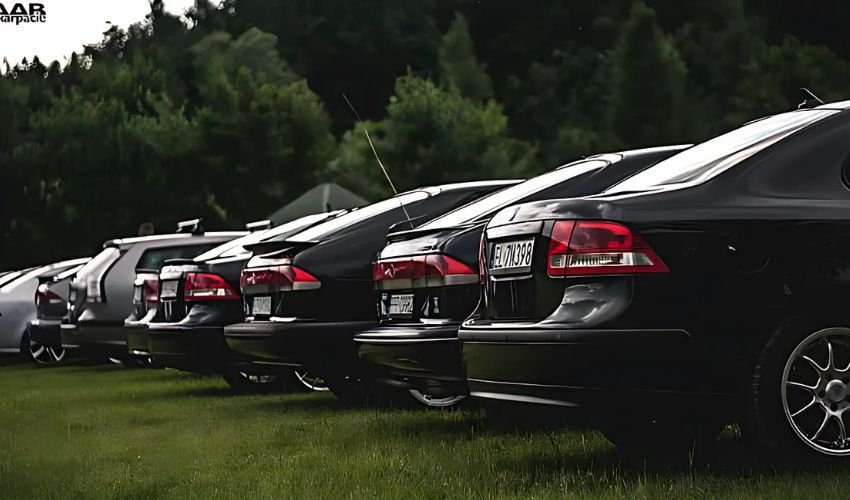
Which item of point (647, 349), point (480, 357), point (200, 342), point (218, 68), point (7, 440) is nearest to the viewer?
point (647, 349)

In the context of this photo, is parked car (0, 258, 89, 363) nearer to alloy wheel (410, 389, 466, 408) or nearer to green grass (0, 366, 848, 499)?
green grass (0, 366, 848, 499)

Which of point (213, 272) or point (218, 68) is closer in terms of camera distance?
point (213, 272)

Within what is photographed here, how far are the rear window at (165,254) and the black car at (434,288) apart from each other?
7.32m

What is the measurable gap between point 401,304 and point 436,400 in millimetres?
1947

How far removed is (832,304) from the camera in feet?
21.5

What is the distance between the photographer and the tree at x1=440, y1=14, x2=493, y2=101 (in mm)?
73706

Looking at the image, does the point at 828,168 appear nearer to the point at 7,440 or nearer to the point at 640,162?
the point at 640,162

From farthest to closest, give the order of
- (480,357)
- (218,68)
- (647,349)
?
(218,68) < (480,357) < (647,349)

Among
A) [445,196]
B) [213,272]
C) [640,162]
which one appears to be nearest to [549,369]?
Answer: [640,162]

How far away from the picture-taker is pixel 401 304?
8.77 metres

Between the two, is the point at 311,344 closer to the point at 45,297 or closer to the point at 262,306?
the point at 262,306

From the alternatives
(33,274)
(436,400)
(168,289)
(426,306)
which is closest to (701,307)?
(426,306)

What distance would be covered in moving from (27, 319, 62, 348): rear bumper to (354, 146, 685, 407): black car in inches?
452

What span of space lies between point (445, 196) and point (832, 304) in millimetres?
4782
